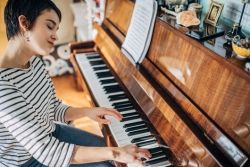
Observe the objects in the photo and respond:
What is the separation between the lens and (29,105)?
1318 mm

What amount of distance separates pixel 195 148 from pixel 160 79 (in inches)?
21.2

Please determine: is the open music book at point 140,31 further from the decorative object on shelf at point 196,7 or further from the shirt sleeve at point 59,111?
the shirt sleeve at point 59,111

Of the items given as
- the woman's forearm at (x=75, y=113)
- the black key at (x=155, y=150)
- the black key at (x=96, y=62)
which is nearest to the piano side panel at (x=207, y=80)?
the black key at (x=155, y=150)

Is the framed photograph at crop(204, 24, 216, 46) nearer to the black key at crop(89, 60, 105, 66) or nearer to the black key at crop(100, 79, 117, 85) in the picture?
the black key at crop(100, 79, 117, 85)

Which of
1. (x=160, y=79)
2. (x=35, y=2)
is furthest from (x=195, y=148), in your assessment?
(x=35, y=2)

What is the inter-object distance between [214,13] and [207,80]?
17.3 inches

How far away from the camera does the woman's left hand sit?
62.9 inches

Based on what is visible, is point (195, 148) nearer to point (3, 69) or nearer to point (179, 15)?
point (179, 15)

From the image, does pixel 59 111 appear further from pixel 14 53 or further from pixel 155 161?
pixel 155 161

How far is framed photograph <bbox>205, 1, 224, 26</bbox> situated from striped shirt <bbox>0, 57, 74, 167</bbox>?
39.2 inches

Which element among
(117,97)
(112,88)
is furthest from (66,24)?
(117,97)

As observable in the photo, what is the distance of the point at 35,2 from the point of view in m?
1.28

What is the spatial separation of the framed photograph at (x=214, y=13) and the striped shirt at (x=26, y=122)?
1.00m

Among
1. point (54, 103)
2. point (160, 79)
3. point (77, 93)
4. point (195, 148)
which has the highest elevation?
point (160, 79)
